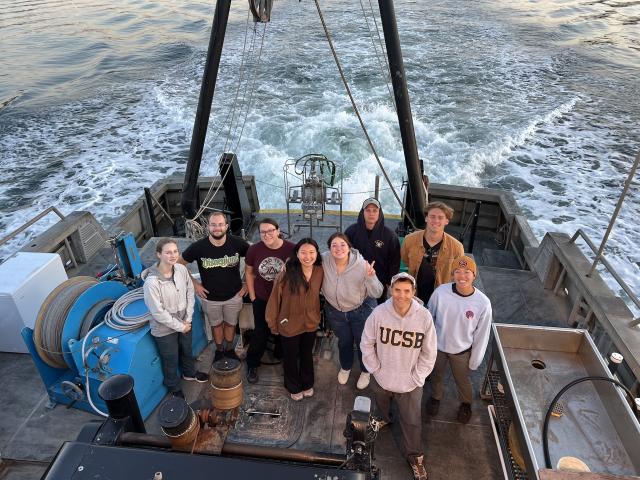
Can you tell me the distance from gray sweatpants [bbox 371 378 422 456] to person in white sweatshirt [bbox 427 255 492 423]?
0.45 meters

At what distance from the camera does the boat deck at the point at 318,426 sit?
3617 mm

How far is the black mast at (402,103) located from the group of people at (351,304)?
2095mm

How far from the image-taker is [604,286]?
194 inches

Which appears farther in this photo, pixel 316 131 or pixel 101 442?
pixel 316 131

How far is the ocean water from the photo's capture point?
40.0 feet

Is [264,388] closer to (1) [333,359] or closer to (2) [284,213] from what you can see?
(1) [333,359]

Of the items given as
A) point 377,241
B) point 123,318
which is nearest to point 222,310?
point 123,318

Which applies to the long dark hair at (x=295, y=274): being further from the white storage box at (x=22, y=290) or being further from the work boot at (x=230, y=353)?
the white storage box at (x=22, y=290)

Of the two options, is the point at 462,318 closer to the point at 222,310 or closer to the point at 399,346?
the point at 399,346

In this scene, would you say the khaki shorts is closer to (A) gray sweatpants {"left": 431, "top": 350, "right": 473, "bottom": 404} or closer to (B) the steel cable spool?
(B) the steel cable spool

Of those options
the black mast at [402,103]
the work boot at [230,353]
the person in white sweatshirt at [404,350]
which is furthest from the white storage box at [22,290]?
the black mast at [402,103]

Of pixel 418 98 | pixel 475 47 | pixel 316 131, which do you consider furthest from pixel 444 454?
pixel 475 47

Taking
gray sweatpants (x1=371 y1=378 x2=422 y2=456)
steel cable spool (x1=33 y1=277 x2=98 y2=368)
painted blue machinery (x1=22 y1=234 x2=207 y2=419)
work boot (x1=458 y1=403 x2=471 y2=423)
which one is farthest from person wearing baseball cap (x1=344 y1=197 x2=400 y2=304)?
steel cable spool (x1=33 y1=277 x2=98 y2=368)

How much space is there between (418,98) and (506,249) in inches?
392
